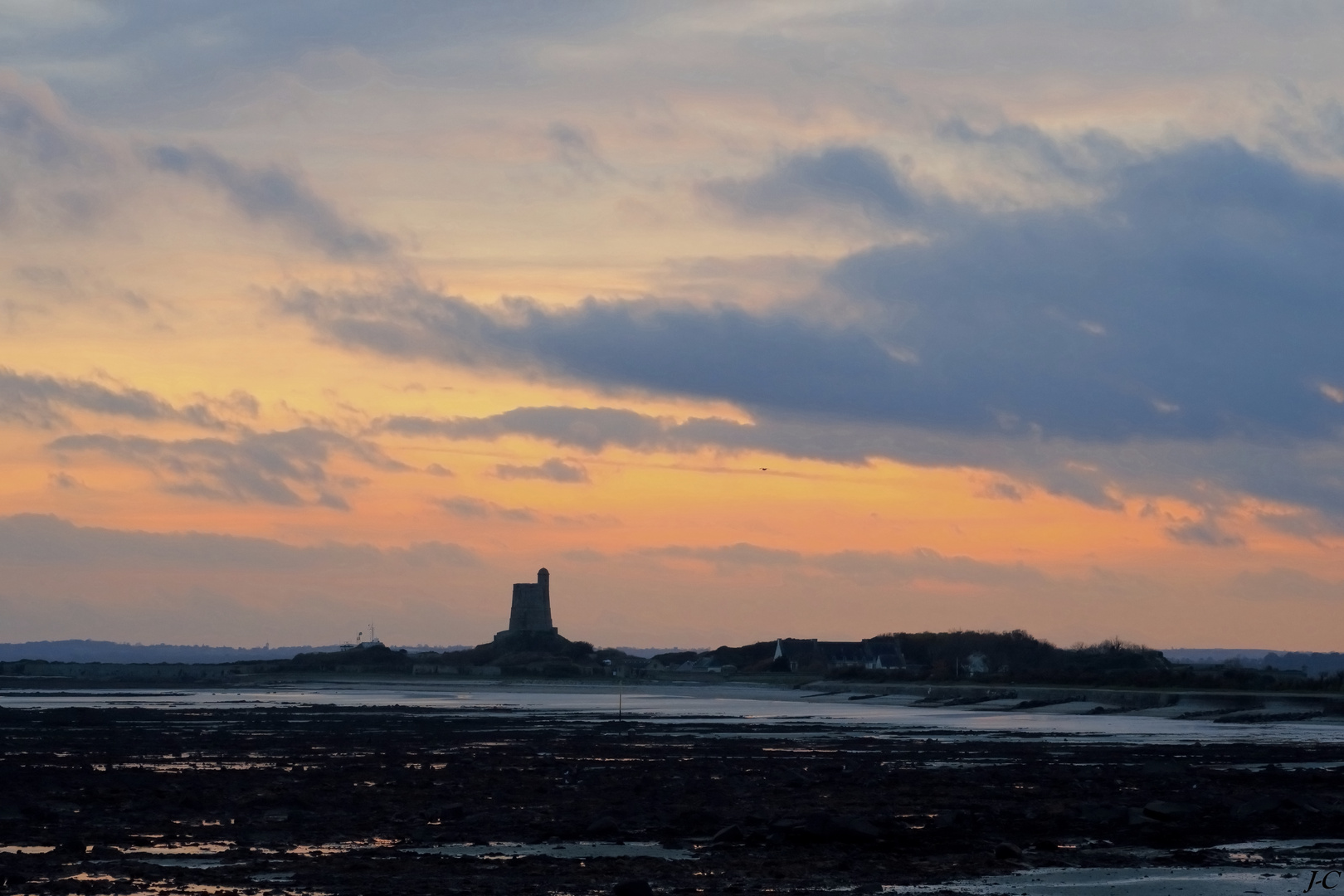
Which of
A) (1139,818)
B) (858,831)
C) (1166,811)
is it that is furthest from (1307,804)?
(858,831)

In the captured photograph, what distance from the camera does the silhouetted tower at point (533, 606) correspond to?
535 feet

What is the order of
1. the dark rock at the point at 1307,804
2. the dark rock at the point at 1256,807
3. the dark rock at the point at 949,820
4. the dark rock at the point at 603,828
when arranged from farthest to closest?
1. the dark rock at the point at 1307,804
2. the dark rock at the point at 1256,807
3. the dark rock at the point at 949,820
4. the dark rock at the point at 603,828

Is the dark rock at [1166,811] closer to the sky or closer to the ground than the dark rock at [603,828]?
closer to the sky

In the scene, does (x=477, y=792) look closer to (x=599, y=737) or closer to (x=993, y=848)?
(x=993, y=848)

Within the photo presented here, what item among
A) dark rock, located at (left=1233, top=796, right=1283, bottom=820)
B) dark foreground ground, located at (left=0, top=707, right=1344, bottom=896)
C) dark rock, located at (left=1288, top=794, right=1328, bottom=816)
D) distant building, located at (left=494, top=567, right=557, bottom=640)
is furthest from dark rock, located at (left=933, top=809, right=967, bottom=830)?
distant building, located at (left=494, top=567, right=557, bottom=640)

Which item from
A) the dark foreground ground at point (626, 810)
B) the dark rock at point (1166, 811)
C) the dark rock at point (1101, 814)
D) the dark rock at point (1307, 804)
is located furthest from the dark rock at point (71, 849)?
the dark rock at point (1307, 804)

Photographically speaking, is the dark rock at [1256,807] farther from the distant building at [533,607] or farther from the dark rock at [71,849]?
the distant building at [533,607]

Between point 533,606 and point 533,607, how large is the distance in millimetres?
85

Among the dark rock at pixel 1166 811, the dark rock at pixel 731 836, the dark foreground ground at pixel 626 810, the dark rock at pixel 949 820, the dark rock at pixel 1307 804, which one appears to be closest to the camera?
the dark foreground ground at pixel 626 810

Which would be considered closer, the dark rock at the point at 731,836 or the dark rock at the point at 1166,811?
the dark rock at the point at 731,836

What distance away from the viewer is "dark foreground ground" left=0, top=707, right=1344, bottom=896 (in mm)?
19281

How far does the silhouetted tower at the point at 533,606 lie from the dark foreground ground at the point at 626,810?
118712 millimetres

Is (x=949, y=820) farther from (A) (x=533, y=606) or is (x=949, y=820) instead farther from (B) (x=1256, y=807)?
(A) (x=533, y=606)

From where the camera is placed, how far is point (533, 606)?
164 metres
